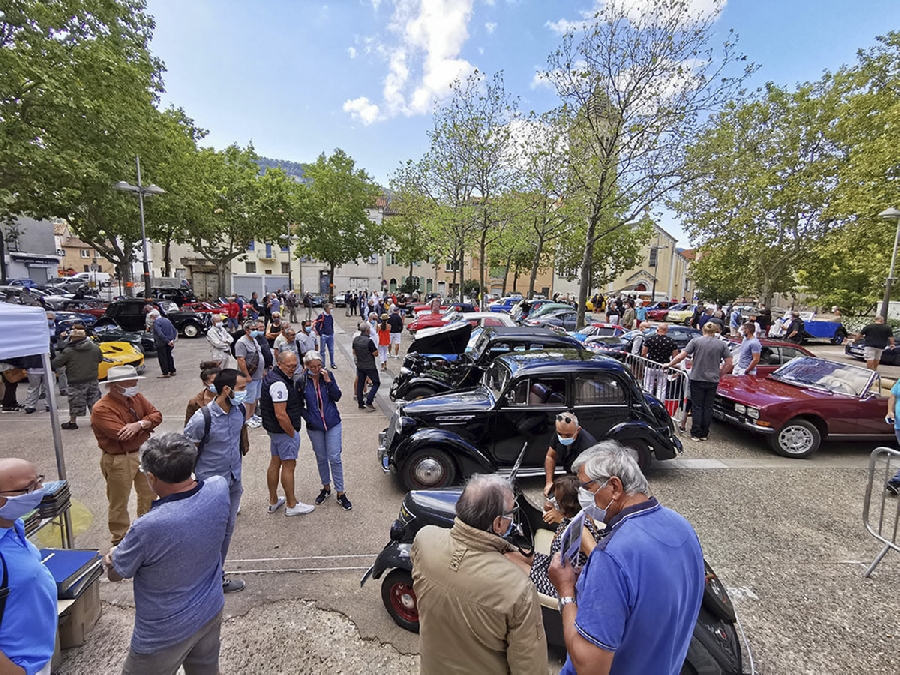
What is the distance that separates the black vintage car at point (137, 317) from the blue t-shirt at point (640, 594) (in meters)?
16.5

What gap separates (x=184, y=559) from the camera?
6.72ft

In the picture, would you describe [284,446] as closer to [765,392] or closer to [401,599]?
[401,599]

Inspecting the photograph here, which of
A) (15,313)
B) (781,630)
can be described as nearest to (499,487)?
(781,630)

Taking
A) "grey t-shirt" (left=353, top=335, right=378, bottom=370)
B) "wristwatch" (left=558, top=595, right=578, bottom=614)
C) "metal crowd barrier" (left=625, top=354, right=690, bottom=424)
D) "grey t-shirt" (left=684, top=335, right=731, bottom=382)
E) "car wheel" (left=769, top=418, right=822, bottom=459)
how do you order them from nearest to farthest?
"wristwatch" (left=558, top=595, right=578, bottom=614), "car wheel" (left=769, top=418, right=822, bottom=459), "grey t-shirt" (left=684, top=335, right=731, bottom=382), "metal crowd barrier" (left=625, top=354, right=690, bottom=424), "grey t-shirt" (left=353, top=335, right=378, bottom=370)

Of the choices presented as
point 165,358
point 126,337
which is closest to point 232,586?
point 165,358

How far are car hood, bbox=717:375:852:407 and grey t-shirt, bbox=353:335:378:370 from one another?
6474 mm

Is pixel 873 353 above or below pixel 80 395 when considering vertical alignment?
above

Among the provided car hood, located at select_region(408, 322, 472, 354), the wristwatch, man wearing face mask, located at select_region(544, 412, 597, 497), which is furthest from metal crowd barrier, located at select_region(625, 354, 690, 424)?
the wristwatch

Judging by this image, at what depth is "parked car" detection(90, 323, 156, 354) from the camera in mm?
12070

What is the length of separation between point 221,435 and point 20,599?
205 cm

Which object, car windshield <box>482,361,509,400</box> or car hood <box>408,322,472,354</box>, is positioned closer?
car windshield <box>482,361,509,400</box>

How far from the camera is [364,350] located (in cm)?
831

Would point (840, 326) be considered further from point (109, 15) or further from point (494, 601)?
point (109, 15)

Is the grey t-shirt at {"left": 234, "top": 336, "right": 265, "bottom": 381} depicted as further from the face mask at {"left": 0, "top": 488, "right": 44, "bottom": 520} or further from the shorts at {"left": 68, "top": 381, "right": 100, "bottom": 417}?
the face mask at {"left": 0, "top": 488, "right": 44, "bottom": 520}
